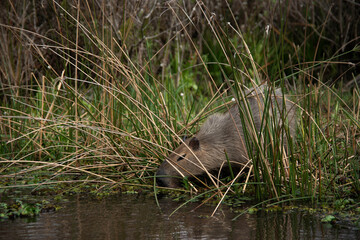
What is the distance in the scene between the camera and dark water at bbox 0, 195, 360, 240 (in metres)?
2.96

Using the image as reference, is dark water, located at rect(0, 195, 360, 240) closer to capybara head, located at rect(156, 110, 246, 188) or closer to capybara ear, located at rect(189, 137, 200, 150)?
capybara head, located at rect(156, 110, 246, 188)

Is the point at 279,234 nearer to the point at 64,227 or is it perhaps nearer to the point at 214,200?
the point at 214,200

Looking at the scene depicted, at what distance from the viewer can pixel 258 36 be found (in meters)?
10.4

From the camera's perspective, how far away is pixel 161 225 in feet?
10.5

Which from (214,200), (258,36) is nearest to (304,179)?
(214,200)

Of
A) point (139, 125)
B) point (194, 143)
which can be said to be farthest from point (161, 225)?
point (139, 125)

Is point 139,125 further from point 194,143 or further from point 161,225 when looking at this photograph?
point 161,225

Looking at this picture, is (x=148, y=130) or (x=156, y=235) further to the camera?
(x=148, y=130)

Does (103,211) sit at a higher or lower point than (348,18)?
lower

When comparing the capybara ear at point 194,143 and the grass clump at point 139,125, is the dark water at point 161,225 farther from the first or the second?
the capybara ear at point 194,143

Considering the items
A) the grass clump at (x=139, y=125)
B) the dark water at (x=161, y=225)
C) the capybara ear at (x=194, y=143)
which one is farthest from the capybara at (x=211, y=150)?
the dark water at (x=161, y=225)

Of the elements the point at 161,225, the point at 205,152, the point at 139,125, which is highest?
the point at 139,125

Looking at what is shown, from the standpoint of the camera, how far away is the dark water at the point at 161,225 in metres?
2.96

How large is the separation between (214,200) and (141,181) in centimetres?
76
